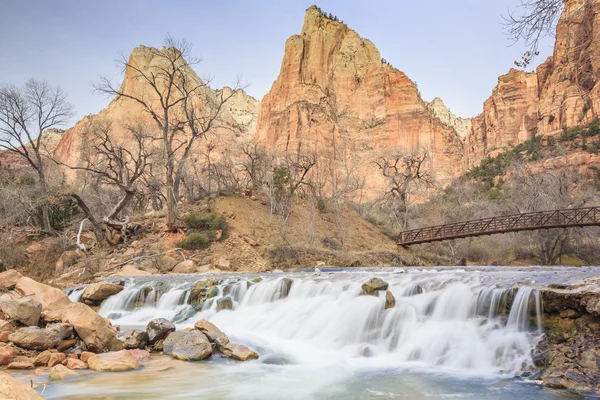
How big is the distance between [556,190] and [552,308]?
91.6 ft

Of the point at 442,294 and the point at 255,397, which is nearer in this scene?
the point at 255,397

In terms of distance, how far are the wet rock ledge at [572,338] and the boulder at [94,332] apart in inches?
297

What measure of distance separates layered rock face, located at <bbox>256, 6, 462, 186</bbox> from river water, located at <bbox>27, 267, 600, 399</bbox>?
73030 mm

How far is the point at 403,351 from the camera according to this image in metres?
8.25

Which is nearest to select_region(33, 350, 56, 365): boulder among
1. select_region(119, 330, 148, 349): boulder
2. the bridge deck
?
select_region(119, 330, 148, 349): boulder

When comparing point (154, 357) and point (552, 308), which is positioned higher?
point (552, 308)

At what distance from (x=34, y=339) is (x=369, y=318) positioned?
6.81m

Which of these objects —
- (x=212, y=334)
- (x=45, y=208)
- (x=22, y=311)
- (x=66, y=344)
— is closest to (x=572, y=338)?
(x=212, y=334)

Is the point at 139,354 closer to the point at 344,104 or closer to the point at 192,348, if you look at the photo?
the point at 192,348

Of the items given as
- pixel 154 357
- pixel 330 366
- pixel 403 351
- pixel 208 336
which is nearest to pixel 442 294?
pixel 403 351

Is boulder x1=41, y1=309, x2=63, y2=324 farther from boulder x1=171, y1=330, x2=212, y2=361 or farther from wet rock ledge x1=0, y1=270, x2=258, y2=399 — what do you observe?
boulder x1=171, y1=330, x2=212, y2=361

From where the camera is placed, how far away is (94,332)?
7.69 metres

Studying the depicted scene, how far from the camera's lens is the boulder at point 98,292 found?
507 inches

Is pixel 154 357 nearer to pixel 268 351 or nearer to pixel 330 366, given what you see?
pixel 268 351
